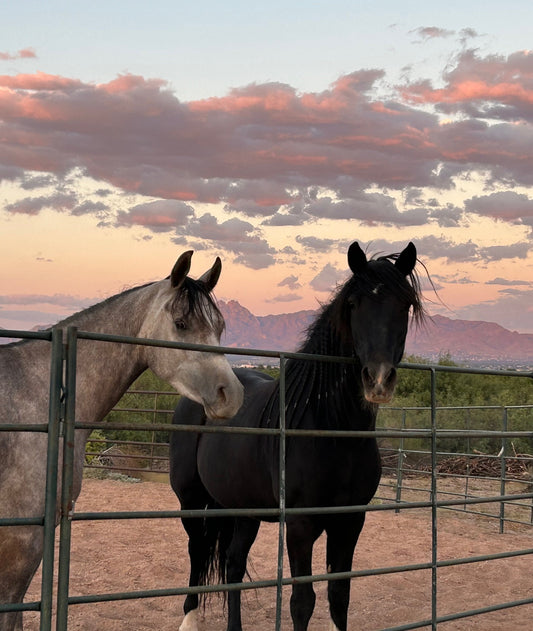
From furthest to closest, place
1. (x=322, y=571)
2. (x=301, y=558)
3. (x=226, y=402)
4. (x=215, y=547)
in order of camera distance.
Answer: (x=322, y=571) < (x=215, y=547) < (x=301, y=558) < (x=226, y=402)

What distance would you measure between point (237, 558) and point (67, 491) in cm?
245

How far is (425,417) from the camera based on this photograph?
20.7m

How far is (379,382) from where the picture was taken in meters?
3.05

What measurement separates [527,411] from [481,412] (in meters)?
2.74

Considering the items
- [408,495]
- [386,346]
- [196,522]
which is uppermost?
[386,346]

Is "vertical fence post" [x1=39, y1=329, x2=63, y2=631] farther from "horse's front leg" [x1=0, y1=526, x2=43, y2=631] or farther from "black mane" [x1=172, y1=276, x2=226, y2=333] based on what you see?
"black mane" [x1=172, y1=276, x2=226, y2=333]

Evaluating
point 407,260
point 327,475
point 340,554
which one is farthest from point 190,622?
point 407,260

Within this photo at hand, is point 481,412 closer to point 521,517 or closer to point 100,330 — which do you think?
point 521,517

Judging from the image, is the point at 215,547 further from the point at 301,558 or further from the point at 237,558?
the point at 301,558

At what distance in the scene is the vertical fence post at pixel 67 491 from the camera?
238 cm

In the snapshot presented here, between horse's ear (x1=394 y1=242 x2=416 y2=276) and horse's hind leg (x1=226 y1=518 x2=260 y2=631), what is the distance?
197 cm

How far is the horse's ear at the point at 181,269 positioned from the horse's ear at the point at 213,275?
0.69 ft

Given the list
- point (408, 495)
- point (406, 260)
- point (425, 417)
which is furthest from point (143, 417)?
point (406, 260)

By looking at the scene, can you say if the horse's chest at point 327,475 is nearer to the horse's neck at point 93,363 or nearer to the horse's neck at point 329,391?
the horse's neck at point 329,391
